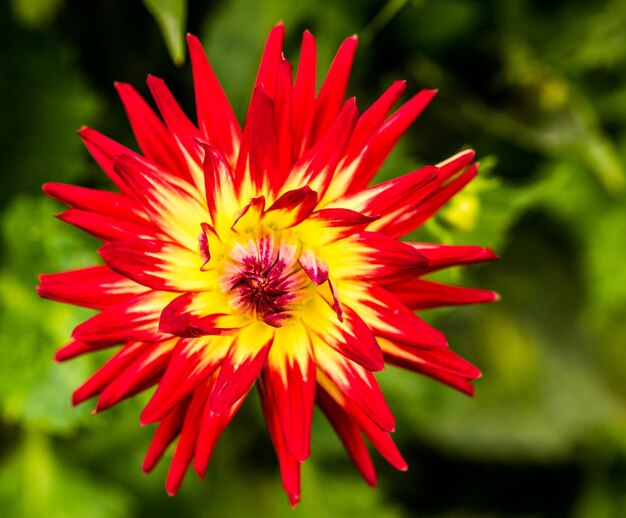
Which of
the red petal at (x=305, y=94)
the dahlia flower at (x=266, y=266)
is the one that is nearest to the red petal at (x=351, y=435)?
the dahlia flower at (x=266, y=266)

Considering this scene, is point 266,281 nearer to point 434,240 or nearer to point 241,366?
point 241,366

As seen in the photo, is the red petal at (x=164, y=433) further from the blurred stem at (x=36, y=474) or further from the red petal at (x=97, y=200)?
the blurred stem at (x=36, y=474)

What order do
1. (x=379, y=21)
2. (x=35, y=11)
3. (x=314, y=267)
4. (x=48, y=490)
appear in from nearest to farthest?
(x=314, y=267) → (x=379, y=21) → (x=35, y=11) → (x=48, y=490)

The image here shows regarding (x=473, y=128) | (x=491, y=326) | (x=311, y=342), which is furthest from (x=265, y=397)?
(x=491, y=326)

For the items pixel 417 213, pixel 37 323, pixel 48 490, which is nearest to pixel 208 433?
pixel 417 213

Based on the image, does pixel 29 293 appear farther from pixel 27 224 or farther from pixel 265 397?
pixel 265 397

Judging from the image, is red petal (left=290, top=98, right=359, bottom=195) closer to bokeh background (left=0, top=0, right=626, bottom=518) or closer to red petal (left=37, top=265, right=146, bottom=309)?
red petal (left=37, top=265, right=146, bottom=309)

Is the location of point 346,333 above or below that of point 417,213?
below

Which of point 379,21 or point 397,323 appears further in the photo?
point 379,21
